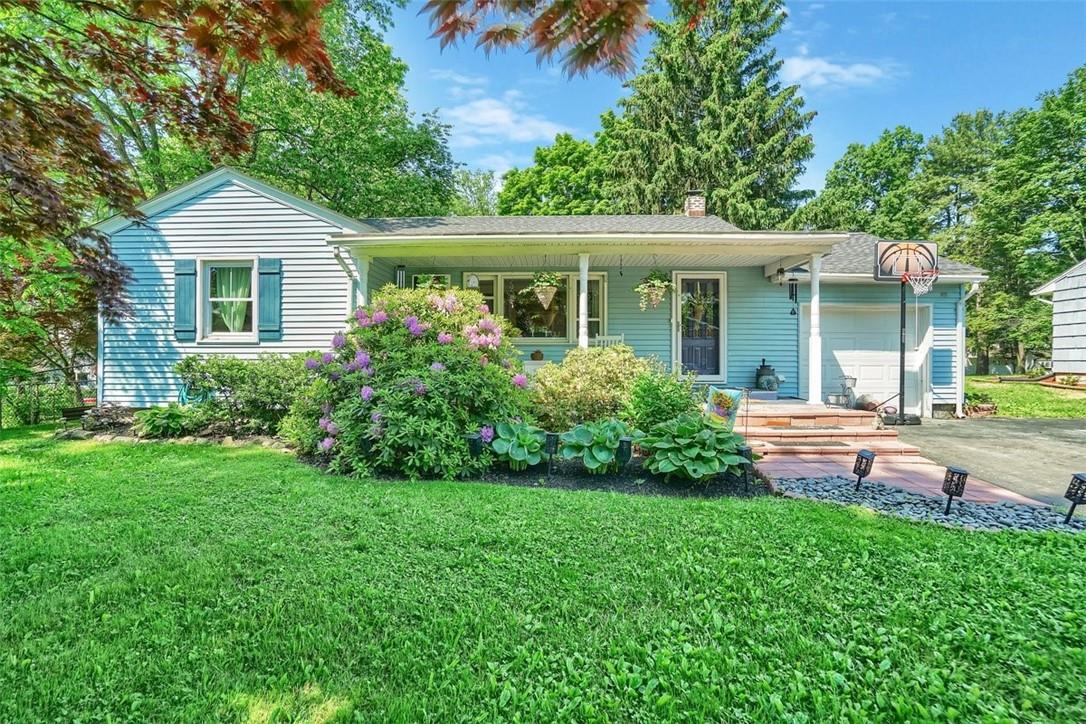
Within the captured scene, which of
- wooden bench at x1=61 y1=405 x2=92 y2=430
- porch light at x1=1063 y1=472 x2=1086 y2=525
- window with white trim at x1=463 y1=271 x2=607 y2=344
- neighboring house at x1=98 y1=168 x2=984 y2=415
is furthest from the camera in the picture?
window with white trim at x1=463 y1=271 x2=607 y2=344

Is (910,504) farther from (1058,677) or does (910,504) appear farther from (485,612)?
(485,612)

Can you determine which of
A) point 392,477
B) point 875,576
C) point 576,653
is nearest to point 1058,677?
point 875,576

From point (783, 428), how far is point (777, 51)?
17.9m

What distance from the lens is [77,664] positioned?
193 cm

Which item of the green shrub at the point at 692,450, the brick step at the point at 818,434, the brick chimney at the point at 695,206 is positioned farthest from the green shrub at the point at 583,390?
the brick chimney at the point at 695,206

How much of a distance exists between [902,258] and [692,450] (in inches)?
269

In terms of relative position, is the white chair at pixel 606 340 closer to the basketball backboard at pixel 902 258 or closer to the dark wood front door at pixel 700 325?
the dark wood front door at pixel 700 325

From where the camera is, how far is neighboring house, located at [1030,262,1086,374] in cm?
930

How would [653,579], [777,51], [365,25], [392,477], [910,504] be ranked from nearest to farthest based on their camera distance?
[653,579]
[910,504]
[392,477]
[365,25]
[777,51]

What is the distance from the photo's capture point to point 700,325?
31.3ft

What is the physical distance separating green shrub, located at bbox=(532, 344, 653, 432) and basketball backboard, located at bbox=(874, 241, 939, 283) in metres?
5.31

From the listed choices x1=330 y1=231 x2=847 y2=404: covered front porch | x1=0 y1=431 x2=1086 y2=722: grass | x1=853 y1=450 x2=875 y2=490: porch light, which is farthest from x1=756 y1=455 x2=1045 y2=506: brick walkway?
x1=330 y1=231 x2=847 y2=404: covered front porch

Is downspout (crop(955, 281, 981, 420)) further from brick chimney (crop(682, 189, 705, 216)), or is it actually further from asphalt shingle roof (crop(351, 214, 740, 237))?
brick chimney (crop(682, 189, 705, 216))

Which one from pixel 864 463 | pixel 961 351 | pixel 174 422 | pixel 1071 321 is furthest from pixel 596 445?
pixel 1071 321
